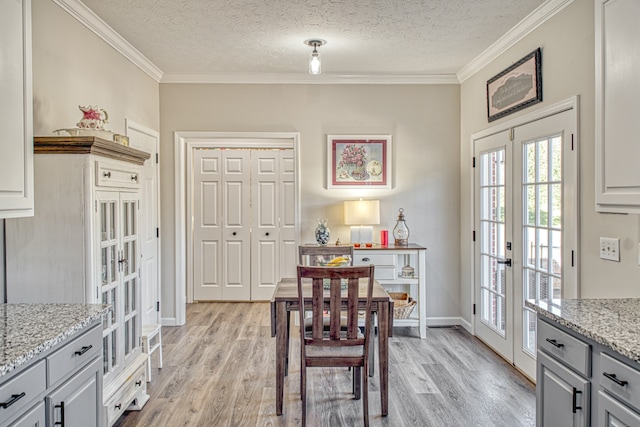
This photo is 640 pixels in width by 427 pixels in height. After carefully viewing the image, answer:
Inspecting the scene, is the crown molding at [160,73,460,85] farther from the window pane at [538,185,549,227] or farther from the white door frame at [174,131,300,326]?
the window pane at [538,185,549,227]

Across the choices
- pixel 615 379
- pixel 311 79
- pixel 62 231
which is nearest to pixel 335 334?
pixel 615 379

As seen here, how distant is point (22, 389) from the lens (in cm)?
144

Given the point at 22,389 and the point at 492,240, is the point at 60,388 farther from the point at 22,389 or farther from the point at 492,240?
the point at 492,240

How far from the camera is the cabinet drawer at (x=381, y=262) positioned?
432cm

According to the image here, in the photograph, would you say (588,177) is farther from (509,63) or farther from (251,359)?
(251,359)

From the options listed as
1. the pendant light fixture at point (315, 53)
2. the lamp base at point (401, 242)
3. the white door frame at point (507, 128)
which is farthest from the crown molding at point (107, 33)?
the white door frame at point (507, 128)

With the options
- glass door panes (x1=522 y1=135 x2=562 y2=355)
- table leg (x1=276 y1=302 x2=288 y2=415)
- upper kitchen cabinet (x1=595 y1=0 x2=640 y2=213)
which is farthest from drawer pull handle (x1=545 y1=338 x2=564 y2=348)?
table leg (x1=276 y1=302 x2=288 y2=415)

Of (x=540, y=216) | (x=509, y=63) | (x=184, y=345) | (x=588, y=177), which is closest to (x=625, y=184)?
(x=588, y=177)

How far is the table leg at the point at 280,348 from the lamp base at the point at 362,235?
1854 millimetres

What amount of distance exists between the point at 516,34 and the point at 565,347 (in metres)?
2.56

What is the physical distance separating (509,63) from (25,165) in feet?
11.2

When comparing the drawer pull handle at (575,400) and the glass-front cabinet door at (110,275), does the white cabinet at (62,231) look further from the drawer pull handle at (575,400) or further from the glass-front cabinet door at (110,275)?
the drawer pull handle at (575,400)

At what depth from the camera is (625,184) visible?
1.92m

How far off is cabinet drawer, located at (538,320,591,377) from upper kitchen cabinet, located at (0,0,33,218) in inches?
93.4
